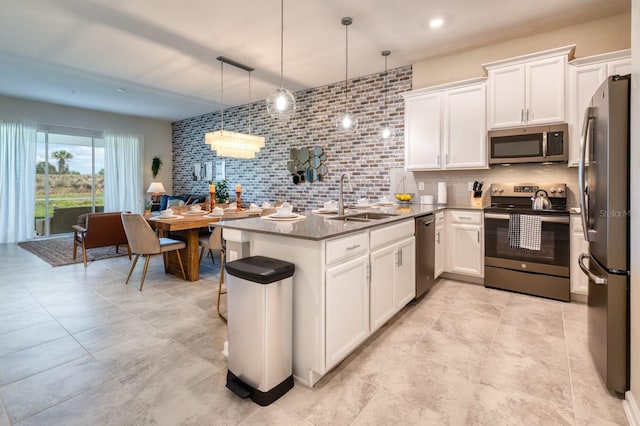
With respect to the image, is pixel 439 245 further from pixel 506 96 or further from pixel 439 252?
pixel 506 96

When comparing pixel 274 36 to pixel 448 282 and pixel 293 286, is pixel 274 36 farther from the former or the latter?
pixel 448 282

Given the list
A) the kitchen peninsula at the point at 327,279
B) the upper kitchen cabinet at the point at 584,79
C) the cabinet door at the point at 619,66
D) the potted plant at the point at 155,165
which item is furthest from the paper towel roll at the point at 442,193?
the potted plant at the point at 155,165

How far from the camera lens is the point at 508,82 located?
11.7 feet

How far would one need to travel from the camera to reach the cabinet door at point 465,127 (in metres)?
3.78

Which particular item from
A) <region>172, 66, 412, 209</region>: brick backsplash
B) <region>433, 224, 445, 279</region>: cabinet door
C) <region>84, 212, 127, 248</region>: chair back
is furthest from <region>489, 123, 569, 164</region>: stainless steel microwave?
<region>84, 212, 127, 248</region>: chair back

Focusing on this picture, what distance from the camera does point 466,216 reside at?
3701mm

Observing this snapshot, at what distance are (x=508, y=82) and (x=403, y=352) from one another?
317 centimetres

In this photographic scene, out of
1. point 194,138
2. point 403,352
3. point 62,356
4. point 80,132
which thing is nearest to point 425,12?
point 403,352

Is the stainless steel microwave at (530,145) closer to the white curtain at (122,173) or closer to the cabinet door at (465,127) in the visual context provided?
the cabinet door at (465,127)

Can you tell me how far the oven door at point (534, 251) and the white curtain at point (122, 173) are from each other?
26.6 ft

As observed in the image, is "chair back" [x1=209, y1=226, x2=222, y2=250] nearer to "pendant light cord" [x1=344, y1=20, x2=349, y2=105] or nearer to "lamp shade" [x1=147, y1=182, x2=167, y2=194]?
"pendant light cord" [x1=344, y1=20, x2=349, y2=105]

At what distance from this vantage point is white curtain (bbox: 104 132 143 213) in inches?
305

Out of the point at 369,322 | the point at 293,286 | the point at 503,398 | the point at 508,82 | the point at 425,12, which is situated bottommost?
the point at 503,398

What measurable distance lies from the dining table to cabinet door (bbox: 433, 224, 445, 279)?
2.43 m
